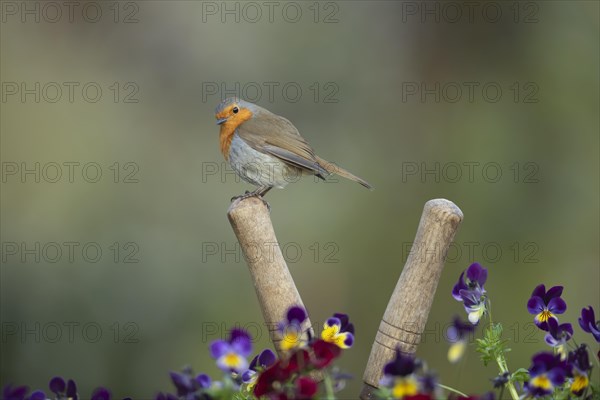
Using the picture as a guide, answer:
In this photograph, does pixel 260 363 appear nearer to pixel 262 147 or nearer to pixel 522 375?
pixel 522 375

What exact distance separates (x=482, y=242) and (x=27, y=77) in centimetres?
234

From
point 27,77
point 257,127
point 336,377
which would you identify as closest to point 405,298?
point 336,377

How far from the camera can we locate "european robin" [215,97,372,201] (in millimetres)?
2945

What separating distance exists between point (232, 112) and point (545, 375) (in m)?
1.86

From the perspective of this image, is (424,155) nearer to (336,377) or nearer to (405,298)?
(405,298)

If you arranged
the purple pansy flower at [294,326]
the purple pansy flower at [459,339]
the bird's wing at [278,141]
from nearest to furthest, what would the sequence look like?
the purple pansy flower at [459,339] < the purple pansy flower at [294,326] < the bird's wing at [278,141]

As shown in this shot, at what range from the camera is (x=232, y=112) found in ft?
9.73

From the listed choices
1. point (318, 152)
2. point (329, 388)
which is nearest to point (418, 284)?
point (329, 388)

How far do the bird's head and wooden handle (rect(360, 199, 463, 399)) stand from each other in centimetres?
144

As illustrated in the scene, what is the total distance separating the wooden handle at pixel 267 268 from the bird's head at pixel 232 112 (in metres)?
1.30

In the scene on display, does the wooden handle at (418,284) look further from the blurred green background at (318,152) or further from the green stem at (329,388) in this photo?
the blurred green background at (318,152)

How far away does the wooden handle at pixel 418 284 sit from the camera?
63.4 inches

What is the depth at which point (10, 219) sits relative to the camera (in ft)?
13.0

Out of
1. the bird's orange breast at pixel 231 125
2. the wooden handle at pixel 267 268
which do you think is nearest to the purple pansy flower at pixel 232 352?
the wooden handle at pixel 267 268
